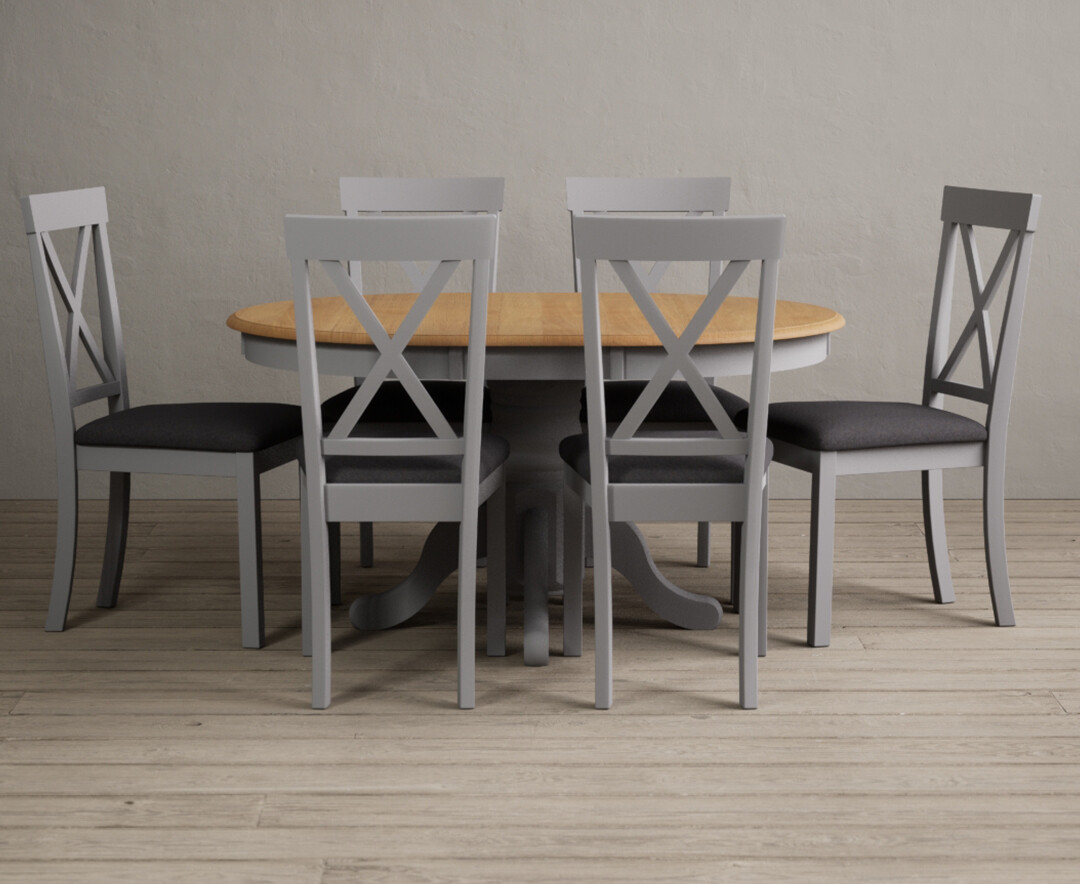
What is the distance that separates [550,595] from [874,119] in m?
2.04

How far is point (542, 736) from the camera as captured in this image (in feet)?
7.99

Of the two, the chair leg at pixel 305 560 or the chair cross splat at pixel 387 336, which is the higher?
the chair cross splat at pixel 387 336

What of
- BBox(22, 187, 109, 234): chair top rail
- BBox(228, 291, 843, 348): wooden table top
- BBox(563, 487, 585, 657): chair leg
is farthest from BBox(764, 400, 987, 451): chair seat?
BBox(22, 187, 109, 234): chair top rail

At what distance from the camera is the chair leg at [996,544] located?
3.01 metres

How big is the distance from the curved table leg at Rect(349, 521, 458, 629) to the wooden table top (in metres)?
0.52

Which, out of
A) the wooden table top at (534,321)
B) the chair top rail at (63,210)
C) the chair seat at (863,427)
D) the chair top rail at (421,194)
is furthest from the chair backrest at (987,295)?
the chair top rail at (63,210)

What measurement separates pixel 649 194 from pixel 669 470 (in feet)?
4.56

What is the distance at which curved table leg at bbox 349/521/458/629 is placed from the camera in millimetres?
3045

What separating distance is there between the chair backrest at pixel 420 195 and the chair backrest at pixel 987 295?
1.22 metres

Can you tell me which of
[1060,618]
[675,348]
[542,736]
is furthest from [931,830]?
[1060,618]

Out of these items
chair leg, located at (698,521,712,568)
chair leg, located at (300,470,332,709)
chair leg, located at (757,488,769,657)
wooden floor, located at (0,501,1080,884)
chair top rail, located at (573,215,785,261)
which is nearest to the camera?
wooden floor, located at (0,501,1080,884)

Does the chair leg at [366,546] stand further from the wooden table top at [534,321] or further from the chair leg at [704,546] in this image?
the chair leg at [704,546]

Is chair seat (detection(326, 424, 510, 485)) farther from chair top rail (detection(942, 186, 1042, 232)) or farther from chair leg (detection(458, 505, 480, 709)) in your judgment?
chair top rail (detection(942, 186, 1042, 232))

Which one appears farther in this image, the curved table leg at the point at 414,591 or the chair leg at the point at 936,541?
the chair leg at the point at 936,541
